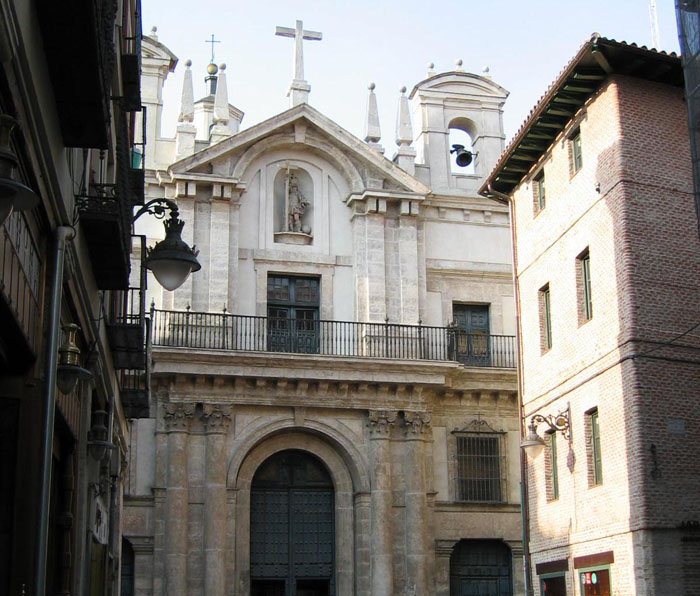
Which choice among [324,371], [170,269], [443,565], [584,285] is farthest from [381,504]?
[170,269]

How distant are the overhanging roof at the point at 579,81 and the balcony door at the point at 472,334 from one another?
796 cm

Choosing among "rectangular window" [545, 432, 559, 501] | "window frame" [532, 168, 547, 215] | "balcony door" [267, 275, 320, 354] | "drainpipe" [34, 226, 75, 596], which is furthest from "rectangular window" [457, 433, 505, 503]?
"drainpipe" [34, 226, 75, 596]

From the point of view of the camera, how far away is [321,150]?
3416 cm

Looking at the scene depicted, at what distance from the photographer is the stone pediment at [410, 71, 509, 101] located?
→ 118 feet

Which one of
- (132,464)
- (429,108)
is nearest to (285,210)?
(429,108)

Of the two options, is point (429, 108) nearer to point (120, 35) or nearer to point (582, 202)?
point (582, 202)

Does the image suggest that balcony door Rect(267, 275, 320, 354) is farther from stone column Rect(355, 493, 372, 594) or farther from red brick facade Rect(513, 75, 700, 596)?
red brick facade Rect(513, 75, 700, 596)

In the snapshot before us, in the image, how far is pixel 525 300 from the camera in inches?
1033

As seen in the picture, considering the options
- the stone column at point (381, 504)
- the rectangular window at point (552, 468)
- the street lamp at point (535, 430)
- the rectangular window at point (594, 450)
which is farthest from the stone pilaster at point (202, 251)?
the rectangular window at point (594, 450)

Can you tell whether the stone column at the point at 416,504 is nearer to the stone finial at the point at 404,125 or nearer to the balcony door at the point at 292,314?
the balcony door at the point at 292,314

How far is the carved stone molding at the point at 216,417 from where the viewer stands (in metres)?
30.3

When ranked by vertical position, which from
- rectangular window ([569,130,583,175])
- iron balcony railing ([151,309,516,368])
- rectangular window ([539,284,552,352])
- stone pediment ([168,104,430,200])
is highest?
stone pediment ([168,104,430,200])

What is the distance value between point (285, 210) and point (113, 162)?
14.4m

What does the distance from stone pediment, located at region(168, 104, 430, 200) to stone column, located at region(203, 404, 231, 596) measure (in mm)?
7269
